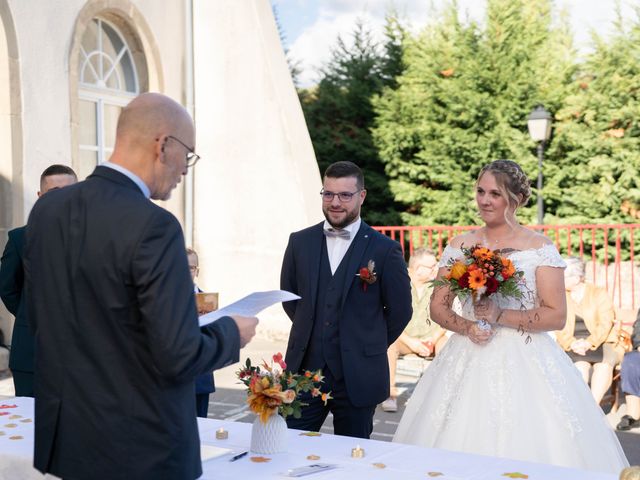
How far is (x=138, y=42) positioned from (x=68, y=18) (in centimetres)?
147

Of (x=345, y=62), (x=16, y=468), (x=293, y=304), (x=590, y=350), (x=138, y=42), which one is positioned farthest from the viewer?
(x=345, y=62)

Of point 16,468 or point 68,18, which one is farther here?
point 68,18

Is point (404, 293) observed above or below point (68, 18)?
below

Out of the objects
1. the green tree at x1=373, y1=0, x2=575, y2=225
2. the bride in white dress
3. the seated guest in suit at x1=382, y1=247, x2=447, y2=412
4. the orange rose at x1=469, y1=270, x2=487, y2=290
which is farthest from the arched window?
the green tree at x1=373, y1=0, x2=575, y2=225

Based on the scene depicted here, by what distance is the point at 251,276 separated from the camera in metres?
11.3

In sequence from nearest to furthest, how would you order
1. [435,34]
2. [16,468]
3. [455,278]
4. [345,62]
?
[16,468] < [455,278] < [435,34] < [345,62]

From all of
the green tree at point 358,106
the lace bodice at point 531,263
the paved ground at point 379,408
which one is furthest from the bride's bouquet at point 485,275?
the green tree at point 358,106

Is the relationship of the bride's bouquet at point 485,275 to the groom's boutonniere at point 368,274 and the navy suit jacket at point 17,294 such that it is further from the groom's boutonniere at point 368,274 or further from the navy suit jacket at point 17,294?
the navy suit jacket at point 17,294

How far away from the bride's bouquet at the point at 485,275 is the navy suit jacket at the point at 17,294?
2389mm

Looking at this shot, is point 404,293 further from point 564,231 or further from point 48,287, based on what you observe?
point 564,231

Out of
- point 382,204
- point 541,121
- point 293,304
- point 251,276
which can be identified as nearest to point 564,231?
point 541,121

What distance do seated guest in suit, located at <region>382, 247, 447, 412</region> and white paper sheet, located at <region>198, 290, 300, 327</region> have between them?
17.6 feet

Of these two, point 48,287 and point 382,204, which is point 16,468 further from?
point 382,204

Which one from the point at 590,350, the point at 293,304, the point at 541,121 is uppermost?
the point at 541,121
